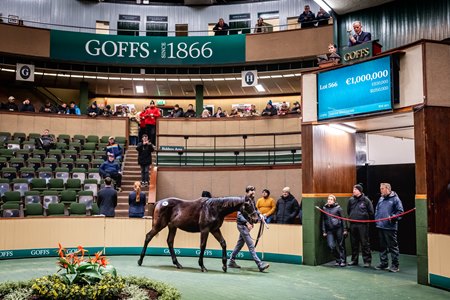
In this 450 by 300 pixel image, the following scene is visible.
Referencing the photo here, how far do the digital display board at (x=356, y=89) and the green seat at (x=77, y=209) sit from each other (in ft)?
23.0

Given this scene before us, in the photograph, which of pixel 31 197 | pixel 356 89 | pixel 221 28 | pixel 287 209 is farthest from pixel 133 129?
pixel 356 89

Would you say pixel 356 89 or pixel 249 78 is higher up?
pixel 249 78

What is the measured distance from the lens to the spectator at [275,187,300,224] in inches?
489

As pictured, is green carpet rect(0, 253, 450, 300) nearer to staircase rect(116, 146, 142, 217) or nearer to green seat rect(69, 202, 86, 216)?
green seat rect(69, 202, 86, 216)

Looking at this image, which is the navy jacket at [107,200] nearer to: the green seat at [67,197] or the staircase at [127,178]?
the staircase at [127,178]

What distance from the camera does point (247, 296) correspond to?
25.7 feet

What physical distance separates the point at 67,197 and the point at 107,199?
2019mm

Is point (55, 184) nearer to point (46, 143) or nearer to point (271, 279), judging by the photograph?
point (46, 143)

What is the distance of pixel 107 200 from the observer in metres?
13.2

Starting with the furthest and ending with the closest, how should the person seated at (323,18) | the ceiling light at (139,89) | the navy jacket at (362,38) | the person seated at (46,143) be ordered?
1. the ceiling light at (139,89)
2. the person seated at (323,18)
3. the person seated at (46,143)
4. the navy jacket at (362,38)

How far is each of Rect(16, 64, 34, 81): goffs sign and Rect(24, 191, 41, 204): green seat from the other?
982 cm

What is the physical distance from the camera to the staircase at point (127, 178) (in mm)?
15262

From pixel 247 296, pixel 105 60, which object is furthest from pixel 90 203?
pixel 105 60

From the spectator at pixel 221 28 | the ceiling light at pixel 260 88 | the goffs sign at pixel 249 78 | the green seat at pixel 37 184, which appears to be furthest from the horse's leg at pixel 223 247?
the ceiling light at pixel 260 88
